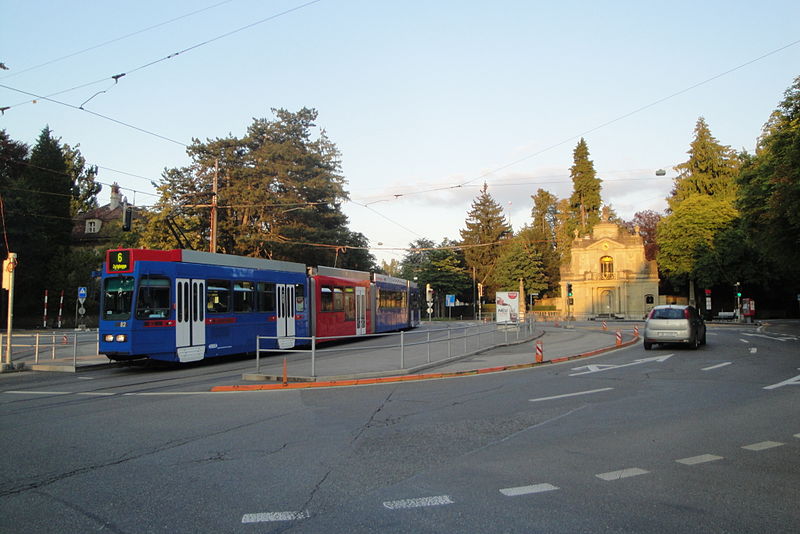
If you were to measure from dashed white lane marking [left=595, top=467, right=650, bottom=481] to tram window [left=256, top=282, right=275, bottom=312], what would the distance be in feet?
53.4

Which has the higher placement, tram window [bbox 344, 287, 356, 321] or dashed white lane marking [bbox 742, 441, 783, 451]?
tram window [bbox 344, 287, 356, 321]

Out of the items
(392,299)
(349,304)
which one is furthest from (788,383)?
(392,299)

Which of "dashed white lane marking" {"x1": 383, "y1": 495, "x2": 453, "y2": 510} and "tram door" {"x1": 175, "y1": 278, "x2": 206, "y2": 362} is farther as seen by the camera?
"tram door" {"x1": 175, "y1": 278, "x2": 206, "y2": 362}

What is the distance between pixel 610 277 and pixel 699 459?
73025 mm

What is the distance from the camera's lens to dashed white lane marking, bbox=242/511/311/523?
4632 mm

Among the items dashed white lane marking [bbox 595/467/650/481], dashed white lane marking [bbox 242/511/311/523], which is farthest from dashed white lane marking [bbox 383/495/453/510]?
dashed white lane marking [bbox 595/467/650/481]

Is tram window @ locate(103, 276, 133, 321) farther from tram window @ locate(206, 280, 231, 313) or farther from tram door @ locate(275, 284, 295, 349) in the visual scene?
tram door @ locate(275, 284, 295, 349)

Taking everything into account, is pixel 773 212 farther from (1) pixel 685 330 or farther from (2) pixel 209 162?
(2) pixel 209 162

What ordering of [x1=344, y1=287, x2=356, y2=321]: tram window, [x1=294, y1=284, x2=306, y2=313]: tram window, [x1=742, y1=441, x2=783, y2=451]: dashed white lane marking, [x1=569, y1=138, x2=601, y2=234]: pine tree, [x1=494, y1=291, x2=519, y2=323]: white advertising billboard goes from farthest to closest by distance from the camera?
[x1=569, y1=138, x2=601, y2=234]: pine tree, [x1=344, y1=287, x2=356, y2=321]: tram window, [x1=494, y1=291, x2=519, y2=323]: white advertising billboard, [x1=294, y1=284, x2=306, y2=313]: tram window, [x1=742, y1=441, x2=783, y2=451]: dashed white lane marking

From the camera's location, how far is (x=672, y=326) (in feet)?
67.8

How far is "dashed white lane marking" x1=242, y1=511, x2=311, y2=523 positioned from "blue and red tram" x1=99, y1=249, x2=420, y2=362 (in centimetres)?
1021

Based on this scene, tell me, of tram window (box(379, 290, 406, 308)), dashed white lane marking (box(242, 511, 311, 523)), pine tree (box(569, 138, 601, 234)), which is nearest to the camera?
dashed white lane marking (box(242, 511, 311, 523))

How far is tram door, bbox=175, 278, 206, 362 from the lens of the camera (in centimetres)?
1702

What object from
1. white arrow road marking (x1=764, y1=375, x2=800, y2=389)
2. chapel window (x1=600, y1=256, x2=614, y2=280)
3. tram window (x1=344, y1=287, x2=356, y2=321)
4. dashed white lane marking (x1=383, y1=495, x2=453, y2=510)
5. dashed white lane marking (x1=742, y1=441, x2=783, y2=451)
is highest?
chapel window (x1=600, y1=256, x2=614, y2=280)
